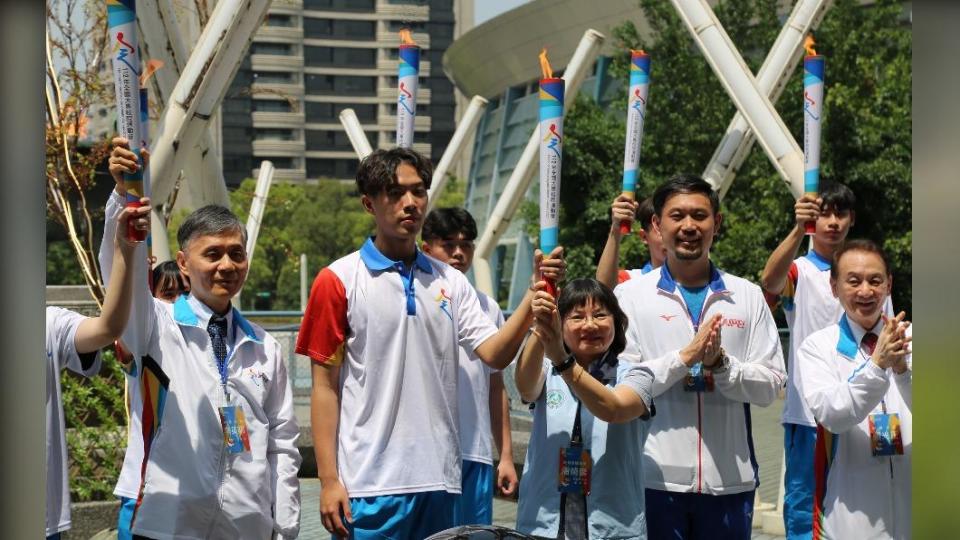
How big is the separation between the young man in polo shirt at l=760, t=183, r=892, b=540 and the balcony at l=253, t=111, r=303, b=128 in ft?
314

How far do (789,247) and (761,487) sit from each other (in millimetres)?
5176

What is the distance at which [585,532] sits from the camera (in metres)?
4.32

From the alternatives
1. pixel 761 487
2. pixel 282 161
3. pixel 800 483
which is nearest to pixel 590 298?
pixel 800 483

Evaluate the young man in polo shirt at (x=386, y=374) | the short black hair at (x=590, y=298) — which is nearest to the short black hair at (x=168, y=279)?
the young man in polo shirt at (x=386, y=374)

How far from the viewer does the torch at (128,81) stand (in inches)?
142

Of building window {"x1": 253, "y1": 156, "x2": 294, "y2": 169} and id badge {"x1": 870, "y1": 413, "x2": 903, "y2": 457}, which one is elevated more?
building window {"x1": 253, "y1": 156, "x2": 294, "y2": 169}

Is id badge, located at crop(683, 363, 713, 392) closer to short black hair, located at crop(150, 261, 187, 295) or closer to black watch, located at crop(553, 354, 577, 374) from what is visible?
black watch, located at crop(553, 354, 577, 374)

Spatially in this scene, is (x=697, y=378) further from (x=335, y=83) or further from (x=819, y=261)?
(x=335, y=83)

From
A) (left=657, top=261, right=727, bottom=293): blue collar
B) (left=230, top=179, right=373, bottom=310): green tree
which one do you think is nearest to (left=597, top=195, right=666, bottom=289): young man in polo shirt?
(left=657, top=261, right=727, bottom=293): blue collar

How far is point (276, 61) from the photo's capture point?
100250 millimetres

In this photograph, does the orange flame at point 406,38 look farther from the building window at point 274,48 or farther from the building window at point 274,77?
the building window at point 274,48

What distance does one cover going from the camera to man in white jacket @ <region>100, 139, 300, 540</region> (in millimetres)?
3961
